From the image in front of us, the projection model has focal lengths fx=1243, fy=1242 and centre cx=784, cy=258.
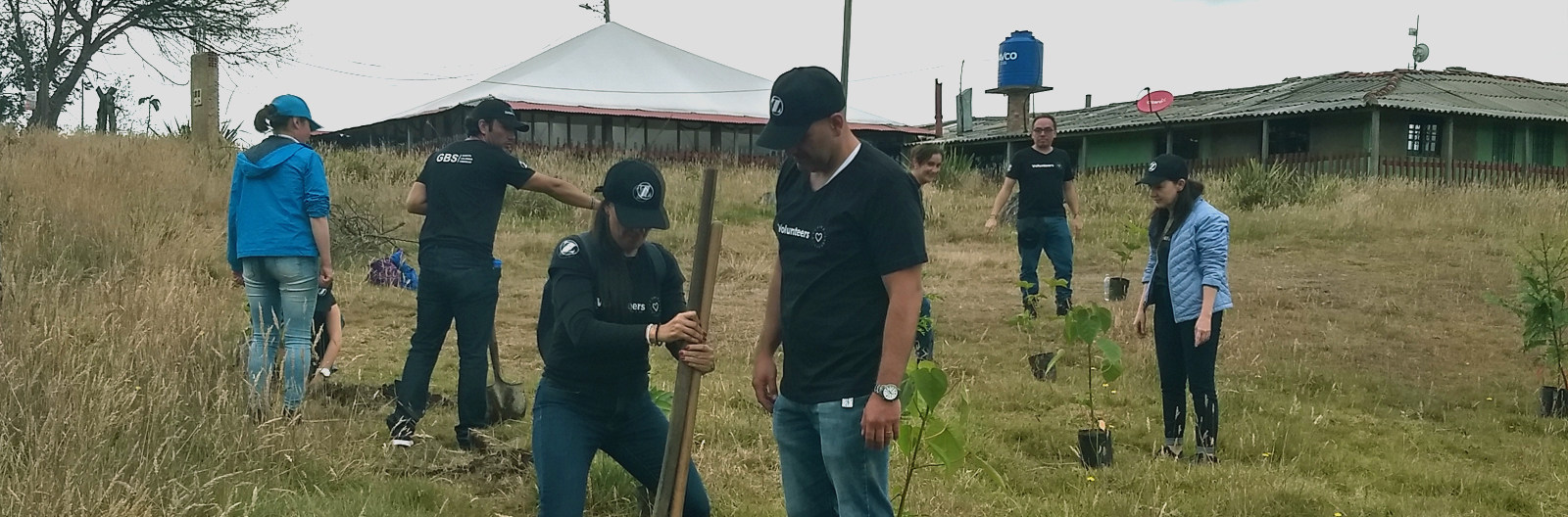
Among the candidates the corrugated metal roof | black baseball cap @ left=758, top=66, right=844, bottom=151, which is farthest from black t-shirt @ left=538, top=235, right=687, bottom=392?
the corrugated metal roof

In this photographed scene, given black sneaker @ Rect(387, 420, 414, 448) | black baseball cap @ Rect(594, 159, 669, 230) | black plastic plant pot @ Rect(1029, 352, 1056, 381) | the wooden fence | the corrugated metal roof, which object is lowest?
black sneaker @ Rect(387, 420, 414, 448)

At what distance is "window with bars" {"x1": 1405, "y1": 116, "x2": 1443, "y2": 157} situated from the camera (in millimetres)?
25219

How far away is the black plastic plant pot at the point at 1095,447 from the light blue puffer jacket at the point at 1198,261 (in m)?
0.59

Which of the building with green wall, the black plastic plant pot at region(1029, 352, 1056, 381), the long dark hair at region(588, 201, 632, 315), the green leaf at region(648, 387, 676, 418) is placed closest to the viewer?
the long dark hair at region(588, 201, 632, 315)

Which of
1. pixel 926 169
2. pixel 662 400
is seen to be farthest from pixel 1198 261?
pixel 662 400

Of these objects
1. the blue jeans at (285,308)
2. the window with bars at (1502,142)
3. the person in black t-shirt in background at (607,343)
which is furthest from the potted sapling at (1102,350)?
the window with bars at (1502,142)

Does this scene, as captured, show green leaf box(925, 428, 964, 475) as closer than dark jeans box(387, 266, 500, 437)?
Yes

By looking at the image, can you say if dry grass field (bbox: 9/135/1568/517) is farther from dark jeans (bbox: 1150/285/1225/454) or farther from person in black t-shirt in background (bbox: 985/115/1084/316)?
person in black t-shirt in background (bbox: 985/115/1084/316)

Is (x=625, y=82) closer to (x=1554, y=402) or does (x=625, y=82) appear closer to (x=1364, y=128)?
(x=1364, y=128)

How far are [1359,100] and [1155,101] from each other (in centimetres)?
384

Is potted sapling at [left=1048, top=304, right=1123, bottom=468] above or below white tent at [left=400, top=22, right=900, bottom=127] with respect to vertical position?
below

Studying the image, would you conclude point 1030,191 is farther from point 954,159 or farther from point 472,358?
point 954,159

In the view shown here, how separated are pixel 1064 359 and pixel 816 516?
4835mm

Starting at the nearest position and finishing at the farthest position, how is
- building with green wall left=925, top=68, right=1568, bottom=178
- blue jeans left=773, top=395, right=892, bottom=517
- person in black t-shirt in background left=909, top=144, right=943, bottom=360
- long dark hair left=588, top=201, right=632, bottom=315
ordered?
blue jeans left=773, top=395, right=892, bottom=517 < long dark hair left=588, top=201, right=632, bottom=315 < person in black t-shirt in background left=909, top=144, right=943, bottom=360 < building with green wall left=925, top=68, right=1568, bottom=178
